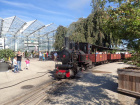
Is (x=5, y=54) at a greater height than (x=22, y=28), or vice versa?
(x=22, y=28)

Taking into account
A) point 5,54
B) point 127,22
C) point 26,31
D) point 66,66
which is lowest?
point 66,66

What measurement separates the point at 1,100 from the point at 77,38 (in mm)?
15211

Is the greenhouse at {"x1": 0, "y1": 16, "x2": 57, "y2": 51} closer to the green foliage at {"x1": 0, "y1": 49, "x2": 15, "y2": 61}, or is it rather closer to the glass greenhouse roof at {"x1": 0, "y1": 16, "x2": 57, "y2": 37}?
the glass greenhouse roof at {"x1": 0, "y1": 16, "x2": 57, "y2": 37}

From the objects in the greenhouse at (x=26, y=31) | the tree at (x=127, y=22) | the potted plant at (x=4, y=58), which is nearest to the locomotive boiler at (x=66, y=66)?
the tree at (x=127, y=22)

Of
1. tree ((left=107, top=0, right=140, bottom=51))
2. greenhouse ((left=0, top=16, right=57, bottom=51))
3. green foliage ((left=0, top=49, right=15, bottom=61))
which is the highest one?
greenhouse ((left=0, top=16, right=57, bottom=51))

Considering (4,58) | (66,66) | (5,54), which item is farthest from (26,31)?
(66,66)

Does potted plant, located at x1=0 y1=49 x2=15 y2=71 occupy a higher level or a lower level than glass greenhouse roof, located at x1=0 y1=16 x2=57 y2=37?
lower

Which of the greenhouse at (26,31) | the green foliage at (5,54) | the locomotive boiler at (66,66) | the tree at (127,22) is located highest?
the greenhouse at (26,31)

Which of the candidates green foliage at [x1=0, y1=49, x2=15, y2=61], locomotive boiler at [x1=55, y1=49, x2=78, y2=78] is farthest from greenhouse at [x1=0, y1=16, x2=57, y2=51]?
locomotive boiler at [x1=55, y1=49, x2=78, y2=78]

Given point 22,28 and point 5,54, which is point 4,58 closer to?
point 5,54

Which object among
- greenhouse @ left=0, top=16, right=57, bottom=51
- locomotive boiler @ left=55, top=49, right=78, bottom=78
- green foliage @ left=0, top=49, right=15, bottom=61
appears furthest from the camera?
greenhouse @ left=0, top=16, right=57, bottom=51

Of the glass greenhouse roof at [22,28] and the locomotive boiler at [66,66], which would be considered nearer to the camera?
the locomotive boiler at [66,66]

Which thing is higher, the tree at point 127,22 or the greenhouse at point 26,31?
the greenhouse at point 26,31

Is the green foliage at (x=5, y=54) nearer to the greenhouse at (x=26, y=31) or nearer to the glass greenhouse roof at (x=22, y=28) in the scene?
the greenhouse at (x=26, y=31)
